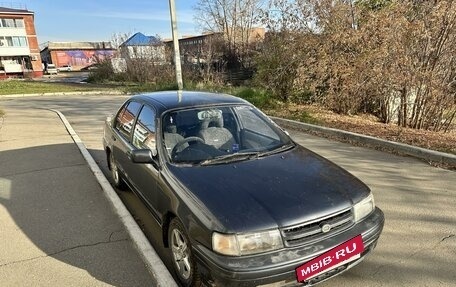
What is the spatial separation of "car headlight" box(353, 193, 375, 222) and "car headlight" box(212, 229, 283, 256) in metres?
0.73

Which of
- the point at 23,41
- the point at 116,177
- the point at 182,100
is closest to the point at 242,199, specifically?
the point at 182,100

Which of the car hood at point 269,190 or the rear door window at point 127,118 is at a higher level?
the rear door window at point 127,118

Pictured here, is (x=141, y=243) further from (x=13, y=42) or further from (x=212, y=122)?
(x=13, y=42)

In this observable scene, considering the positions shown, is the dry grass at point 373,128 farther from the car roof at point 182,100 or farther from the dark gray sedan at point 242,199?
the car roof at point 182,100

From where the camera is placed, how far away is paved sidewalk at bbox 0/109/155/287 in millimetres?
2934

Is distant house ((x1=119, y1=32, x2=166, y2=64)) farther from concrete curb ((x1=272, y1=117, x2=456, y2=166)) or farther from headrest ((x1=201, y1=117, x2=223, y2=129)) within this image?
headrest ((x1=201, y1=117, x2=223, y2=129))

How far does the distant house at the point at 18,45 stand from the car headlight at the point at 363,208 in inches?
2375

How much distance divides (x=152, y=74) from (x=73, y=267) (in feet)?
79.4

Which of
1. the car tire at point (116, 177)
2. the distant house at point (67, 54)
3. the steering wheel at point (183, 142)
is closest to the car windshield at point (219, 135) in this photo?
the steering wheel at point (183, 142)

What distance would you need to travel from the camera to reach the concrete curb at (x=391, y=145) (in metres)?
5.33

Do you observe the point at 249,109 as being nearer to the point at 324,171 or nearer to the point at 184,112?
the point at 184,112

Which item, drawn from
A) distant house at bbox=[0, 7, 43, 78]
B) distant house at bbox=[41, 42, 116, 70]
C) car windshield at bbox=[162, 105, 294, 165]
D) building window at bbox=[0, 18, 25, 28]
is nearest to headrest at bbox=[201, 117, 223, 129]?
car windshield at bbox=[162, 105, 294, 165]

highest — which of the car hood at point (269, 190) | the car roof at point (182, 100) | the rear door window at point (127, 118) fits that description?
the car roof at point (182, 100)

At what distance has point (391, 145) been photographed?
6.17 meters
